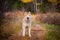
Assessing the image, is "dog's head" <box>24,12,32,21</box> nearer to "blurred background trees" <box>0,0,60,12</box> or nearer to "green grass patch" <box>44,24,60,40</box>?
"blurred background trees" <box>0,0,60,12</box>

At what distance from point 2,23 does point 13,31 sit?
14 centimetres

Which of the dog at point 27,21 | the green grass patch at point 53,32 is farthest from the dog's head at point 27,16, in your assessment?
the green grass patch at point 53,32

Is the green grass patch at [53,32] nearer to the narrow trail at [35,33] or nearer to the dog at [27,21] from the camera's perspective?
the narrow trail at [35,33]

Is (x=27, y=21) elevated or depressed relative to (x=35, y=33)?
elevated

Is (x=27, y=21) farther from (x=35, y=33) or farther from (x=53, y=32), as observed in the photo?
(x=53, y=32)

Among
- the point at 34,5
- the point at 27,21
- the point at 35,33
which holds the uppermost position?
the point at 34,5

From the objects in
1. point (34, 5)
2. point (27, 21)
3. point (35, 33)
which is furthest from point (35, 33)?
point (34, 5)

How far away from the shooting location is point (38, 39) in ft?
6.73

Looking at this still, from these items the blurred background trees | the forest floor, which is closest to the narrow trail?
the forest floor

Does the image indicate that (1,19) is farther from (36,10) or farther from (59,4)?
(59,4)

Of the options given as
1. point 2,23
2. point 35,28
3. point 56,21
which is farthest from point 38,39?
point 2,23

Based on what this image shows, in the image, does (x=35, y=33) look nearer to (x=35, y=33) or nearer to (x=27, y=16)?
(x=35, y=33)

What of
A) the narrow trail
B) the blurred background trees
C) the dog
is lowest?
the narrow trail

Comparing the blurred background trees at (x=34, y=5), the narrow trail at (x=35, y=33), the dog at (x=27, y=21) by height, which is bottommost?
the narrow trail at (x=35, y=33)
